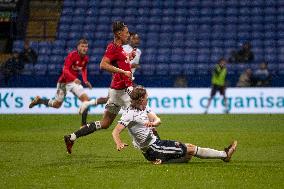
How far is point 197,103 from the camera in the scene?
2602 cm

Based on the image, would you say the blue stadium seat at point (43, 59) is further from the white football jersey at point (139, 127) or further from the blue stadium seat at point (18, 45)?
the white football jersey at point (139, 127)

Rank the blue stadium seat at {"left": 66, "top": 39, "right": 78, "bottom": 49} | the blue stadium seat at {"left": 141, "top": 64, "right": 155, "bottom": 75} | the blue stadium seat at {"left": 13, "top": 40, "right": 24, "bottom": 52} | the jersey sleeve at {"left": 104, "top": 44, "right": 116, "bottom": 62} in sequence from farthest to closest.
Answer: the blue stadium seat at {"left": 66, "top": 39, "right": 78, "bottom": 49} → the blue stadium seat at {"left": 13, "top": 40, "right": 24, "bottom": 52} → the blue stadium seat at {"left": 141, "top": 64, "right": 155, "bottom": 75} → the jersey sleeve at {"left": 104, "top": 44, "right": 116, "bottom": 62}

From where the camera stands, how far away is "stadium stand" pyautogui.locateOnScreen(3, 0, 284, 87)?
98.1 feet

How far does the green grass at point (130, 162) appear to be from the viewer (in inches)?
367

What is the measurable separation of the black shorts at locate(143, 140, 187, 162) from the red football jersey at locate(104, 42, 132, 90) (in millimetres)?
2088

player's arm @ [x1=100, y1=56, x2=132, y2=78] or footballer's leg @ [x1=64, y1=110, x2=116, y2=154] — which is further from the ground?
player's arm @ [x1=100, y1=56, x2=132, y2=78]

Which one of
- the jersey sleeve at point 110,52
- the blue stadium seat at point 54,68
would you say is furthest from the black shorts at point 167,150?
the blue stadium seat at point 54,68

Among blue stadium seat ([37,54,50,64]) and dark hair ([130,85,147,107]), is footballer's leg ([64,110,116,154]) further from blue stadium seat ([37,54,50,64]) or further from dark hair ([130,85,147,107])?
blue stadium seat ([37,54,50,64])

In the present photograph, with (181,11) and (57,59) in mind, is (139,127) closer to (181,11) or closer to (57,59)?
(57,59)

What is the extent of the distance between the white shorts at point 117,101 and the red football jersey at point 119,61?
105 millimetres

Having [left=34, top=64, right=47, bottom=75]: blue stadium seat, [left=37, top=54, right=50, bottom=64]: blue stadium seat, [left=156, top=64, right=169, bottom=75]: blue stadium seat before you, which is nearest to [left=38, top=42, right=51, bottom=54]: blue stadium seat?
[left=37, top=54, right=50, bottom=64]: blue stadium seat

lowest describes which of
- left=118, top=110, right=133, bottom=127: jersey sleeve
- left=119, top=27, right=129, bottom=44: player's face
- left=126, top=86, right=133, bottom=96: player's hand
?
left=118, top=110, right=133, bottom=127: jersey sleeve

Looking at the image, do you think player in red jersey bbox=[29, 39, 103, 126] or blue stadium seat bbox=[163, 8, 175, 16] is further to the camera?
blue stadium seat bbox=[163, 8, 175, 16]

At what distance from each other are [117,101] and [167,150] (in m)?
2.13
